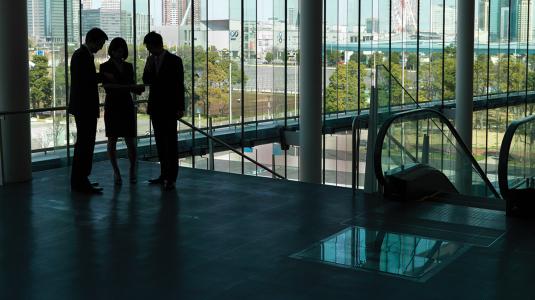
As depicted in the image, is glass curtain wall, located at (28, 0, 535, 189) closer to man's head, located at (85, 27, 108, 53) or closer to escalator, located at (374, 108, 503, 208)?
escalator, located at (374, 108, 503, 208)

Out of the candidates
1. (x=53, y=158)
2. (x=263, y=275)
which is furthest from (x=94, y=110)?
(x=53, y=158)

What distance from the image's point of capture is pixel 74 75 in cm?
781

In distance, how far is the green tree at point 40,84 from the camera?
13742 millimetres

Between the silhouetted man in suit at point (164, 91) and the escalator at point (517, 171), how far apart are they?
3.19 metres

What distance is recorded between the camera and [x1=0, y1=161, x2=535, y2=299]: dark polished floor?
5078mm

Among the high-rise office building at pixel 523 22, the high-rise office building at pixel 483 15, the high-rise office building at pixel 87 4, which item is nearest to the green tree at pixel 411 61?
the high-rise office building at pixel 483 15

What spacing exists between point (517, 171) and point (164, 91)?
366 cm

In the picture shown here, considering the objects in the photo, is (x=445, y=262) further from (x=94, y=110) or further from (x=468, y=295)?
(x=94, y=110)

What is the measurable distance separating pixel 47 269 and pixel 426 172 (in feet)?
13.9

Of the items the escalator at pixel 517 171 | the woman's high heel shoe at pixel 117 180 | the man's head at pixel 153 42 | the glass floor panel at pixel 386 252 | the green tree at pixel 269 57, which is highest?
the green tree at pixel 269 57

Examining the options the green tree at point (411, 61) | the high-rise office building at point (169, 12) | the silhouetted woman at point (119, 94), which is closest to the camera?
the silhouetted woman at point (119, 94)

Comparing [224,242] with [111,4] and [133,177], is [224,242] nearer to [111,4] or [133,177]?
[133,177]

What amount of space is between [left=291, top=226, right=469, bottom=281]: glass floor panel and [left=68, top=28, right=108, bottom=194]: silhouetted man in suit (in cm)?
287

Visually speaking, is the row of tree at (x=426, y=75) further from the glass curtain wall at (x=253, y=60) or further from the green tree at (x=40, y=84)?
the green tree at (x=40, y=84)
